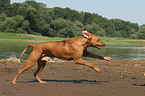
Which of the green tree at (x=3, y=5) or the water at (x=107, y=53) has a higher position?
the green tree at (x=3, y=5)

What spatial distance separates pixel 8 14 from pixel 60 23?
20758 millimetres

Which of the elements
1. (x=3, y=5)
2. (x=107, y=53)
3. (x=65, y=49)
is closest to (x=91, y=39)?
(x=65, y=49)

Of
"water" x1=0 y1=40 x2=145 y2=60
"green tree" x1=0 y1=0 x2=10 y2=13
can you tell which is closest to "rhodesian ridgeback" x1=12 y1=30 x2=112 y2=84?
"water" x1=0 y1=40 x2=145 y2=60

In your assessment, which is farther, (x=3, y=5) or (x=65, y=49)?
(x=3, y=5)

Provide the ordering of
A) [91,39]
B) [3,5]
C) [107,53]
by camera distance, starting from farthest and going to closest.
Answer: [3,5] → [107,53] → [91,39]

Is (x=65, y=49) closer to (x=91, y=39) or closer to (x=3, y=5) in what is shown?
(x=91, y=39)

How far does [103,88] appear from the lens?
7836mm

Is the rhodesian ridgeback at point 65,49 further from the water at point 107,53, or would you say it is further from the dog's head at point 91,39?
the water at point 107,53

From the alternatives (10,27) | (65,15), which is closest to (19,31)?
(10,27)

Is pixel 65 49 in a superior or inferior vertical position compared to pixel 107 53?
superior

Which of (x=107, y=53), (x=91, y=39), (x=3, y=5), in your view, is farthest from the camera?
(x=3, y=5)

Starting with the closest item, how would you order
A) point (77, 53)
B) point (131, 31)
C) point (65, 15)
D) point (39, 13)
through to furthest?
1. point (77, 53)
2. point (39, 13)
3. point (65, 15)
4. point (131, 31)

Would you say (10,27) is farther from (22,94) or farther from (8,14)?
(22,94)

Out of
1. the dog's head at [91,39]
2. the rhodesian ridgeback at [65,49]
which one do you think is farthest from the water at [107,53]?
the dog's head at [91,39]
